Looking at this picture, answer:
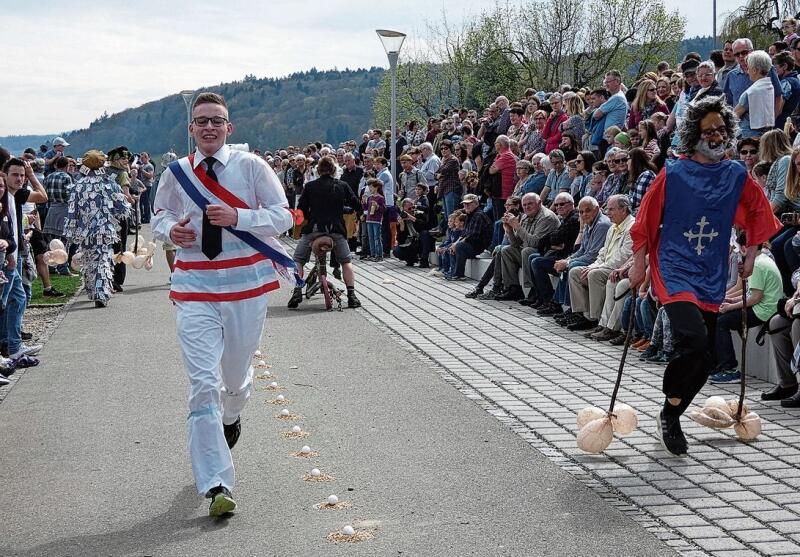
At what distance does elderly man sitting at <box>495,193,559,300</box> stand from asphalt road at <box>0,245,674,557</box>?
4.82 meters

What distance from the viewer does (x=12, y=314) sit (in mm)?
12086

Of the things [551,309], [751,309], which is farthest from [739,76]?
[751,309]

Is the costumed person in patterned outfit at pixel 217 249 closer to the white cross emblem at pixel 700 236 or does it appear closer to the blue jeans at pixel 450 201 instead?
the white cross emblem at pixel 700 236

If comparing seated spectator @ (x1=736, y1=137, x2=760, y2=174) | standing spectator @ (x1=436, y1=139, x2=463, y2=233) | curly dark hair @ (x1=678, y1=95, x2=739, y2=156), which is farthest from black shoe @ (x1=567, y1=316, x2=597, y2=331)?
standing spectator @ (x1=436, y1=139, x2=463, y2=233)

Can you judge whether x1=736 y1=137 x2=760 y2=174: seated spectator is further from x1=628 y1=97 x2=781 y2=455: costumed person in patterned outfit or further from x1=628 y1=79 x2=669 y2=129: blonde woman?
x1=628 y1=79 x2=669 y2=129: blonde woman

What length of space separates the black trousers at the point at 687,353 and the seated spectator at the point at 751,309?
8.23 ft

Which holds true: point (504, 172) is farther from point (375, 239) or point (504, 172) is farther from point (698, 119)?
point (698, 119)

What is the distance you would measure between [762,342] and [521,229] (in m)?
6.65

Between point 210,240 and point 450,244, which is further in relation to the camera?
point 450,244

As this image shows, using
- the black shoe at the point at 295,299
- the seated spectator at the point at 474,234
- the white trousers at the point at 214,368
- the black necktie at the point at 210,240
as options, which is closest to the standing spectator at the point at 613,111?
the seated spectator at the point at 474,234

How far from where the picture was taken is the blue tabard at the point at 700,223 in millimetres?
7676

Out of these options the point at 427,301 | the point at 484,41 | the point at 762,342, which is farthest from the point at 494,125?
the point at 484,41

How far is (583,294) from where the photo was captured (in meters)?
14.1

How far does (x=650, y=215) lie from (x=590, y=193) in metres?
8.16
